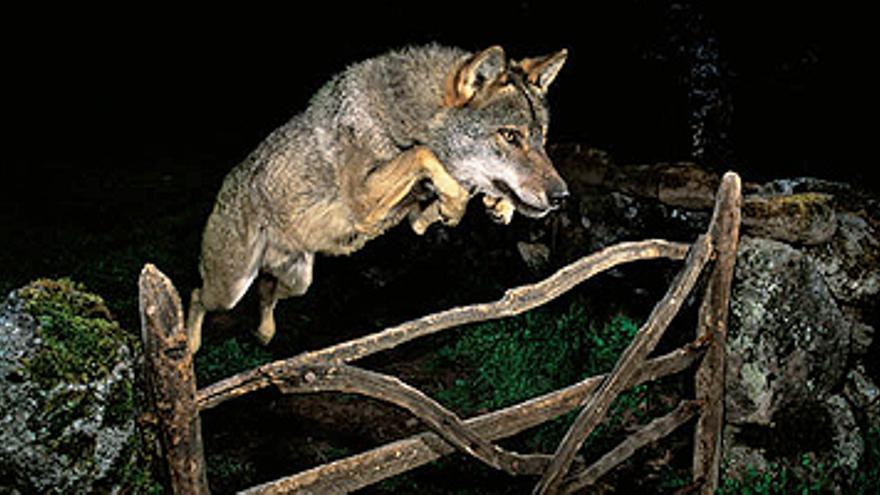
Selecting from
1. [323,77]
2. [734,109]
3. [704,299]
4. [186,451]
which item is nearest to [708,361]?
[704,299]

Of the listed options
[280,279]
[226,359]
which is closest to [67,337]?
[280,279]

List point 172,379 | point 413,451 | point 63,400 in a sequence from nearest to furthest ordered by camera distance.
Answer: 1. point 172,379
2. point 63,400
3. point 413,451

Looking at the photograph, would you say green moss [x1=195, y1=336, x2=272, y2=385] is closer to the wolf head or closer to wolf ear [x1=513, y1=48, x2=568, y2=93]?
the wolf head

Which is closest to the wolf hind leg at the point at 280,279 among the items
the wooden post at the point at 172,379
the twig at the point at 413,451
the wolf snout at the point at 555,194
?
the wolf snout at the point at 555,194

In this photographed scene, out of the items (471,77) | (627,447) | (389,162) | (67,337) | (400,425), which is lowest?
(400,425)

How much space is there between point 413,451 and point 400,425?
2518 mm

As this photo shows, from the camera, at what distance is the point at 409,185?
10.9 feet

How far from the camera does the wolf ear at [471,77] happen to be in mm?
3154

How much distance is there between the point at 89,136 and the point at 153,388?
10.8 meters

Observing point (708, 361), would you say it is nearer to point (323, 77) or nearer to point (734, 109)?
point (734, 109)

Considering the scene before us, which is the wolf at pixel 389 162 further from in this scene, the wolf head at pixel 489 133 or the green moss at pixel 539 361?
the green moss at pixel 539 361

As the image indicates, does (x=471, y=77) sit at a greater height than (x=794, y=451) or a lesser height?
greater

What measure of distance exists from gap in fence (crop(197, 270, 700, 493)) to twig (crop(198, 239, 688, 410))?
1.02m

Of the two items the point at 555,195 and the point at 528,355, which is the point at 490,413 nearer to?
the point at 555,195
